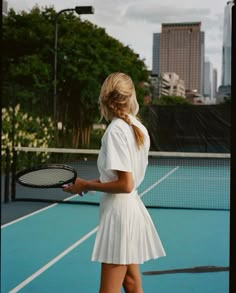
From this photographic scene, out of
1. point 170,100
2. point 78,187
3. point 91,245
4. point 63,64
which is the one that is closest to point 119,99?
point 78,187

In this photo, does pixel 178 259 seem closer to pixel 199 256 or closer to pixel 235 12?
pixel 199 256

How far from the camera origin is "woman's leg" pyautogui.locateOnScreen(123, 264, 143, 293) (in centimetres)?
114

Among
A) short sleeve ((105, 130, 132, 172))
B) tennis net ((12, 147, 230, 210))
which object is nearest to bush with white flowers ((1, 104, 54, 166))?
tennis net ((12, 147, 230, 210))

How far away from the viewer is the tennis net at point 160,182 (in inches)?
182

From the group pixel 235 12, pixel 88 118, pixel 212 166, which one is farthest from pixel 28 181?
pixel 212 166

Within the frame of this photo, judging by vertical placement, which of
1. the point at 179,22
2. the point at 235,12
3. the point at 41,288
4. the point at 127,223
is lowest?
the point at 41,288

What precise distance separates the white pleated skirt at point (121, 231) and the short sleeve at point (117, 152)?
0.28 feet

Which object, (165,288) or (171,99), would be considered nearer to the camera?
(165,288)

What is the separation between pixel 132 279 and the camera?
1150 mm

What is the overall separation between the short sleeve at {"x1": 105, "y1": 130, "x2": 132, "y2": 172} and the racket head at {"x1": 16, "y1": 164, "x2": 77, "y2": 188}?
18 cm

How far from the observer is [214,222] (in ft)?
12.6

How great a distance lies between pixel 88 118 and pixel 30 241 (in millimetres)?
3344

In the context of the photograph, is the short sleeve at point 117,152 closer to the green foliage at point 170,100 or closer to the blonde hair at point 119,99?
the blonde hair at point 119,99

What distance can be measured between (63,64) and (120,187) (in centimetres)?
798
